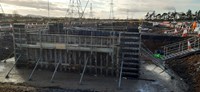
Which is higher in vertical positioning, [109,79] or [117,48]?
[117,48]

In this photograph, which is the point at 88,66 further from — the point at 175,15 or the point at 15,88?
the point at 175,15

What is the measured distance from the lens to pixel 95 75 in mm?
20422

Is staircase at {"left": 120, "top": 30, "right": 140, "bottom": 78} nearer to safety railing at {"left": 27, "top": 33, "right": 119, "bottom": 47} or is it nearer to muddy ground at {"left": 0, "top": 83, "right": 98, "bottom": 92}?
safety railing at {"left": 27, "top": 33, "right": 119, "bottom": 47}

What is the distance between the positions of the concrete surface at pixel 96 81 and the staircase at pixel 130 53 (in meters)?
0.74

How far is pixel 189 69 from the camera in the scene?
884 inches

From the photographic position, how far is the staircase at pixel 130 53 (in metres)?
20.1

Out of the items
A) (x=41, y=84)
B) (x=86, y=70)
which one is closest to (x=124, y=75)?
(x=86, y=70)

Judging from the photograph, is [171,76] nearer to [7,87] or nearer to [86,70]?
[86,70]

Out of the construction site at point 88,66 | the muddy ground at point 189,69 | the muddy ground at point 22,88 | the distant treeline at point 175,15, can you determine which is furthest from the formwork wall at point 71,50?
the distant treeline at point 175,15

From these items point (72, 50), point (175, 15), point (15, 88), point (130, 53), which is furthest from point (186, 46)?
point (175, 15)

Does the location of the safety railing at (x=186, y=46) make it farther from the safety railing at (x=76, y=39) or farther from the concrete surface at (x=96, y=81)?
the safety railing at (x=76, y=39)

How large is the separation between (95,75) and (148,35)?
55.6 ft

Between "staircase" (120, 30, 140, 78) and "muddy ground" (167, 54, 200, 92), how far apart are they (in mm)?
3996

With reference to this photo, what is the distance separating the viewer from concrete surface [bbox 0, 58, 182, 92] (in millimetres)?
17734
